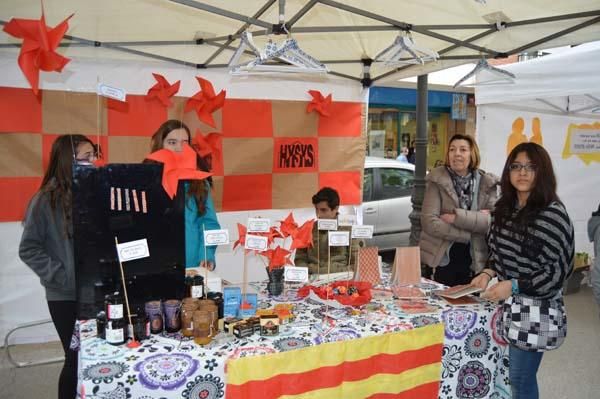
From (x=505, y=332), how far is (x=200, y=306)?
121cm

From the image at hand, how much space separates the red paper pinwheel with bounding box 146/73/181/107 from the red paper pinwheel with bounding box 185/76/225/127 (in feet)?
0.46

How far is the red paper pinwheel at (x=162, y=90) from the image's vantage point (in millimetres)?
3363

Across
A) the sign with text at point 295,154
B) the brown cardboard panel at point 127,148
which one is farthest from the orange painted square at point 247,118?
the brown cardboard panel at point 127,148

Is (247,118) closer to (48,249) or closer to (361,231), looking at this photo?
(361,231)

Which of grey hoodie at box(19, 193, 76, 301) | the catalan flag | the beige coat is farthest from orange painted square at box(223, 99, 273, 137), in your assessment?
the catalan flag

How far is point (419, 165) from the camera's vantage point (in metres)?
4.39

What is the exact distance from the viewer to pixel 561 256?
5.81 ft

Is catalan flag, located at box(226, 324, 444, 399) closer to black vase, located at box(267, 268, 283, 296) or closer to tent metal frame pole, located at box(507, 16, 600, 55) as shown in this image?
black vase, located at box(267, 268, 283, 296)

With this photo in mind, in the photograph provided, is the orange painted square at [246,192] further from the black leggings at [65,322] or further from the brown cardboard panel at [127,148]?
the black leggings at [65,322]

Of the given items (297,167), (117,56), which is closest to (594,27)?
(297,167)

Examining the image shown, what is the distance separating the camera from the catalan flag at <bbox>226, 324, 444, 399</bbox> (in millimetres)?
1516

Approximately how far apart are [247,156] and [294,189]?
1.65 feet

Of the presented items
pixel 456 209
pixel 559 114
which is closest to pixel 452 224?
pixel 456 209

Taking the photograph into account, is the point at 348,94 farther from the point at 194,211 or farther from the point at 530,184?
the point at 530,184
